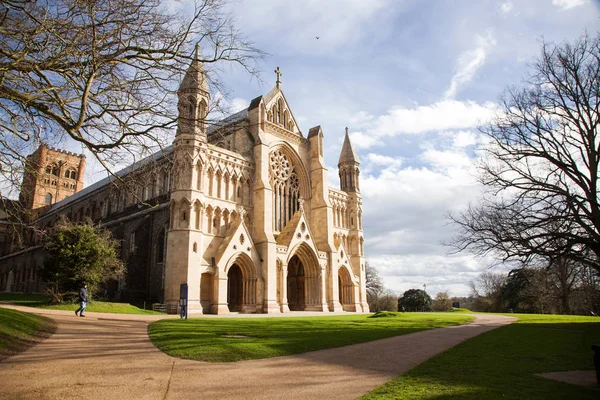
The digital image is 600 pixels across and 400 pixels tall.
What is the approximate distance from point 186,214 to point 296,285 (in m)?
14.4

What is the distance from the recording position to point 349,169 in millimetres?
46281

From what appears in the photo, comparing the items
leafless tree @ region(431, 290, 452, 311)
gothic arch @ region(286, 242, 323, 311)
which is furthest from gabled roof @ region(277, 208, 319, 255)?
leafless tree @ region(431, 290, 452, 311)

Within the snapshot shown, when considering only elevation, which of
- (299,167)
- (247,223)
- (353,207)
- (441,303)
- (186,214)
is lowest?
(441,303)

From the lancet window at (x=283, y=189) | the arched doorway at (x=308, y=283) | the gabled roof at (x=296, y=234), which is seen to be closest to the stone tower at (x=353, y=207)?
the arched doorway at (x=308, y=283)

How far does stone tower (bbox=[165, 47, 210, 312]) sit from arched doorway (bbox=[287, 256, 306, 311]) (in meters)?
11.8

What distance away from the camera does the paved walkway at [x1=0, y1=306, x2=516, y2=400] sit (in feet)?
19.6

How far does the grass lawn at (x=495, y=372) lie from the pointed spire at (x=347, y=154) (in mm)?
35129

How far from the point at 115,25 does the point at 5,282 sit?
7222 centimetres

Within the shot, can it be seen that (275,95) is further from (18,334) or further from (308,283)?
(18,334)

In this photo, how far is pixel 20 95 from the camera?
7930 mm

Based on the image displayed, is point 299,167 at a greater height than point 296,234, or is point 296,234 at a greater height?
point 299,167

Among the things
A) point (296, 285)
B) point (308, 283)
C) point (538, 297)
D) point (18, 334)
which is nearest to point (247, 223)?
point (308, 283)

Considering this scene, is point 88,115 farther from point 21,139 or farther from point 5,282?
point 5,282

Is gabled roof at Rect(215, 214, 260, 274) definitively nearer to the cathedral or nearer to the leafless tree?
the cathedral
